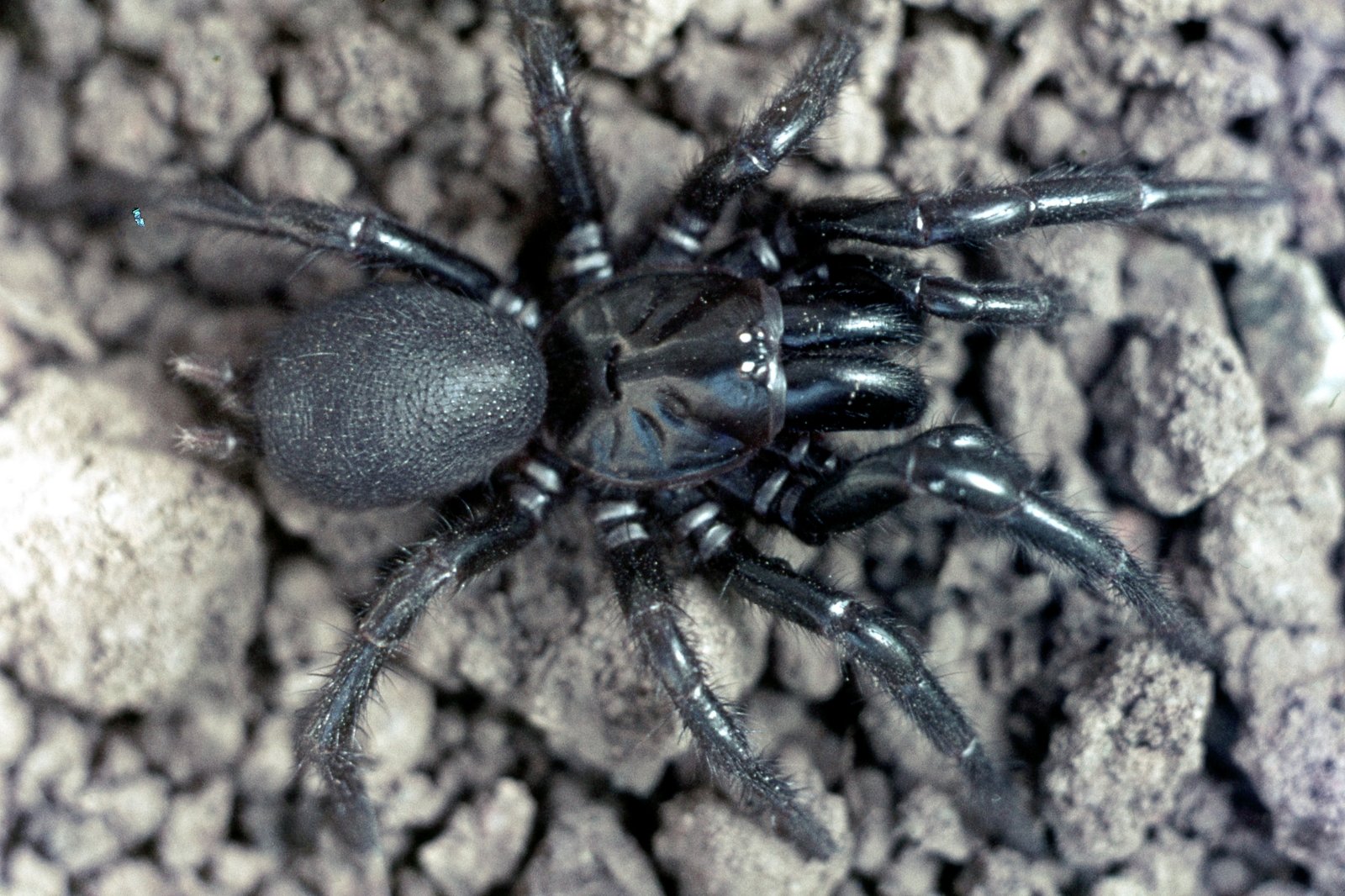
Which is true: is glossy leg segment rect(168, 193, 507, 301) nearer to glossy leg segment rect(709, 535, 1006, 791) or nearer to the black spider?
the black spider

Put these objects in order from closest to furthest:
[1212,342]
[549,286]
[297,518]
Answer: [1212,342] < [297,518] < [549,286]

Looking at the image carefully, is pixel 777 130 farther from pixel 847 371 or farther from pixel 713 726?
pixel 713 726

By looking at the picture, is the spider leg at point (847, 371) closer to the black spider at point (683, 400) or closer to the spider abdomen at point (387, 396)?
the black spider at point (683, 400)

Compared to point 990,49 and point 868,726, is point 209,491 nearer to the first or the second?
point 868,726

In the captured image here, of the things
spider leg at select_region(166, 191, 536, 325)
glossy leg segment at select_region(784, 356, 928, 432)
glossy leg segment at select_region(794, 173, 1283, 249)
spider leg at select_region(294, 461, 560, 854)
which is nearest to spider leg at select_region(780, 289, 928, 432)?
glossy leg segment at select_region(784, 356, 928, 432)

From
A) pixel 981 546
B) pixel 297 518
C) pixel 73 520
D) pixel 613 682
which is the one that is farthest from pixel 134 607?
pixel 981 546

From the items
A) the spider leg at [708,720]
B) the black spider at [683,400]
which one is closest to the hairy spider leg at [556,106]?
the black spider at [683,400]

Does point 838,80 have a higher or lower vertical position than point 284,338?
higher
